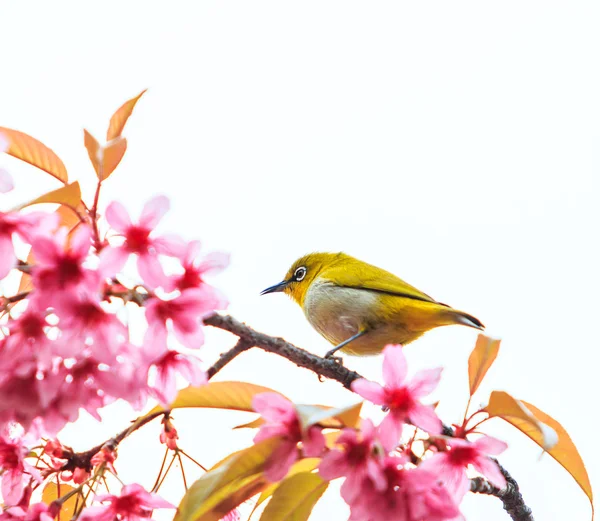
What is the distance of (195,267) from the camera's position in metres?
0.79

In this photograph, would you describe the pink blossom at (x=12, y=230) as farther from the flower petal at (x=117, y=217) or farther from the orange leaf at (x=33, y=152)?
the orange leaf at (x=33, y=152)

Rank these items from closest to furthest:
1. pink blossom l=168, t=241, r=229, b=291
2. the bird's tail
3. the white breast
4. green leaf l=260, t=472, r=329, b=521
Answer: pink blossom l=168, t=241, r=229, b=291 < green leaf l=260, t=472, r=329, b=521 < the bird's tail < the white breast

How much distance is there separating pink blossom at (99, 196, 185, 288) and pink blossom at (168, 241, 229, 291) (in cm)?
1

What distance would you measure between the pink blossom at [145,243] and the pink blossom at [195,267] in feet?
0.03

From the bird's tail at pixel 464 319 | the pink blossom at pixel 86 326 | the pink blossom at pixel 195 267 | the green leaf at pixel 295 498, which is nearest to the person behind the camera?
the pink blossom at pixel 86 326

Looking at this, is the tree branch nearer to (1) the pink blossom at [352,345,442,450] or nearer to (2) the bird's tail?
(1) the pink blossom at [352,345,442,450]

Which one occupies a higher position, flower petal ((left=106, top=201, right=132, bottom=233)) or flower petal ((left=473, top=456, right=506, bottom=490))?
flower petal ((left=106, top=201, right=132, bottom=233))

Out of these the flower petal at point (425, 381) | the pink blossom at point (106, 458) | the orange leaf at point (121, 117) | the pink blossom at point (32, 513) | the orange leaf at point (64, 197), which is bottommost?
the pink blossom at point (32, 513)

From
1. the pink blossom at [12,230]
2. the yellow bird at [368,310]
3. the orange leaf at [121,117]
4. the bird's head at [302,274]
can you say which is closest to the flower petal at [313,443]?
the pink blossom at [12,230]

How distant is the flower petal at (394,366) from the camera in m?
0.80

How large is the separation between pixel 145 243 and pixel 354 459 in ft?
0.99

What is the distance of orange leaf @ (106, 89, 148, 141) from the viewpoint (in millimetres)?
869

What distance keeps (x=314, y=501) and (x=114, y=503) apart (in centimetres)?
24

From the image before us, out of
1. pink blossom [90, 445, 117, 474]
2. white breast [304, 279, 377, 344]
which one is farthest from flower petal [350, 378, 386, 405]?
white breast [304, 279, 377, 344]
